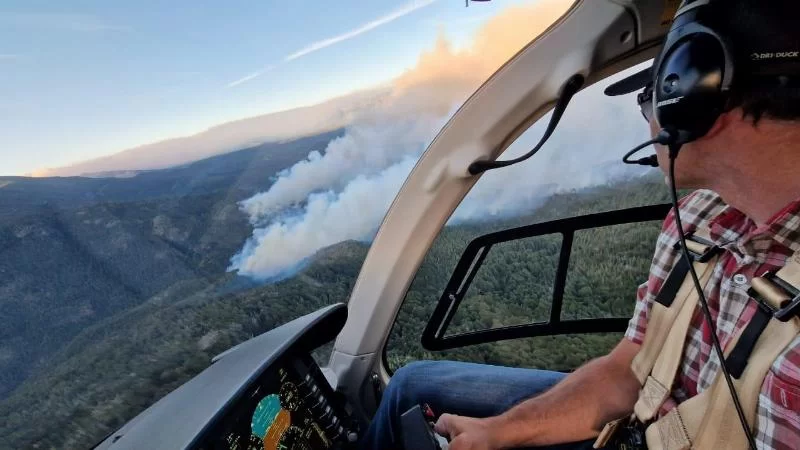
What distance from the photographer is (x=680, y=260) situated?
3.53ft

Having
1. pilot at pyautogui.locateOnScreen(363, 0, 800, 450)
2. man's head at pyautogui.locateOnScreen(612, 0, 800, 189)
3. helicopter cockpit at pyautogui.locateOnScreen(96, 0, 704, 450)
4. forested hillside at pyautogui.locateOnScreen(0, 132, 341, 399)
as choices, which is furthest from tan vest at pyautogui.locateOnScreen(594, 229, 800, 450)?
forested hillside at pyautogui.locateOnScreen(0, 132, 341, 399)

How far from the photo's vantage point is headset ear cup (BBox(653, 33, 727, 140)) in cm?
76

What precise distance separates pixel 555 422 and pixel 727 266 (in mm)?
520

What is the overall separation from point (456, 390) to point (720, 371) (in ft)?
2.40

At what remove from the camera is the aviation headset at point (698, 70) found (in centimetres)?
73

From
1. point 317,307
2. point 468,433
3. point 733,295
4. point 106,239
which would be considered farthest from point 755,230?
point 106,239

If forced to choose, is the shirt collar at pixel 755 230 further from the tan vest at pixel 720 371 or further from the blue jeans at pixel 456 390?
the blue jeans at pixel 456 390

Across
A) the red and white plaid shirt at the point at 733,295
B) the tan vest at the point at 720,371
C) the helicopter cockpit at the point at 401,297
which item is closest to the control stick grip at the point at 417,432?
the helicopter cockpit at the point at 401,297

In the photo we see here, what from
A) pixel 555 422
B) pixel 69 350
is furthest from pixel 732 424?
pixel 69 350

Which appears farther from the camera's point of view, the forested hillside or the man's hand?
the man's hand

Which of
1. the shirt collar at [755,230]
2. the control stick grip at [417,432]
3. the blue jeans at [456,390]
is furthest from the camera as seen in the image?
the blue jeans at [456,390]

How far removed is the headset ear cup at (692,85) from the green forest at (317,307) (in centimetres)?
71

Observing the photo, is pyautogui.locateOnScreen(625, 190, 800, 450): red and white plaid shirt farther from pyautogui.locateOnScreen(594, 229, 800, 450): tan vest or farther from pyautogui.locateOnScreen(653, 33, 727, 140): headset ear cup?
pyautogui.locateOnScreen(653, 33, 727, 140): headset ear cup

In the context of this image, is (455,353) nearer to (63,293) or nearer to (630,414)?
(630,414)
